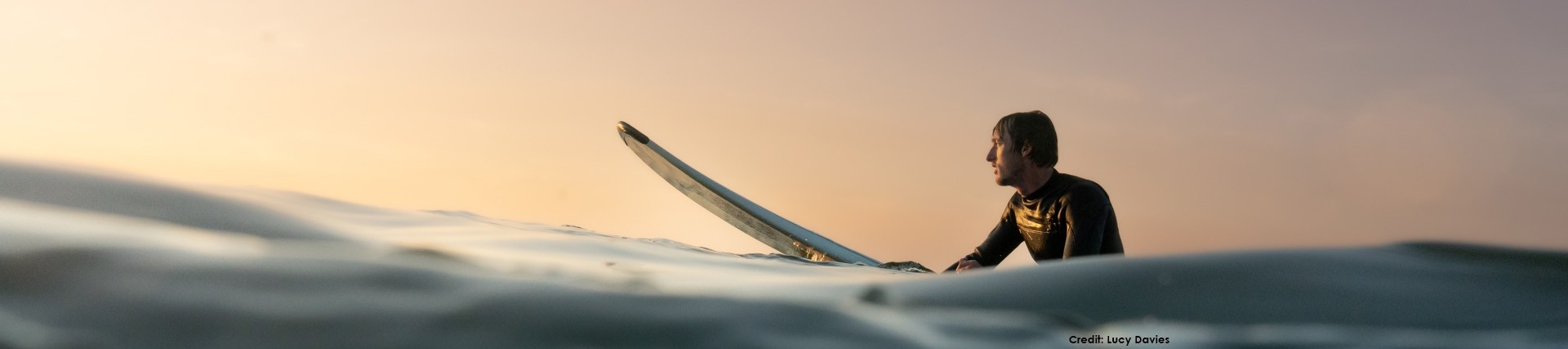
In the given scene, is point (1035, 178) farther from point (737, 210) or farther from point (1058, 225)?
point (737, 210)

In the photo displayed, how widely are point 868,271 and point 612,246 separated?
48cm

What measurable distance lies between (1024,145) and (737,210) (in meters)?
1.19

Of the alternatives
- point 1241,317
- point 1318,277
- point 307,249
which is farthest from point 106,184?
point 1318,277

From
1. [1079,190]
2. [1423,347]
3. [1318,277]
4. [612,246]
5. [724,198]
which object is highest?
[724,198]

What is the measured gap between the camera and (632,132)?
406cm

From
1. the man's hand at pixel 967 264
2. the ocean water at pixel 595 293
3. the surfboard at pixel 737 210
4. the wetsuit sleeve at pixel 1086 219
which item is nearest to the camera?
the ocean water at pixel 595 293

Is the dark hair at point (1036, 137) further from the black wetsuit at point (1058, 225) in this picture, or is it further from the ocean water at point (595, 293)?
the ocean water at point (595, 293)

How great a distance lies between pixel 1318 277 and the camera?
152 cm

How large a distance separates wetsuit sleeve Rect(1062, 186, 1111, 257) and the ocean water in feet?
3.16

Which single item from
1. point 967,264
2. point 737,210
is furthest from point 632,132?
point 967,264

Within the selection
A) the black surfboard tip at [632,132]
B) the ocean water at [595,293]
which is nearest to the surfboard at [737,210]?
the black surfboard tip at [632,132]

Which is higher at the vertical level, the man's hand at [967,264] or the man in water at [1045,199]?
the man in water at [1045,199]

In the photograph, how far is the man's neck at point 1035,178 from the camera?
2.83 meters

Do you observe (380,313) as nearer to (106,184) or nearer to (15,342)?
(15,342)
